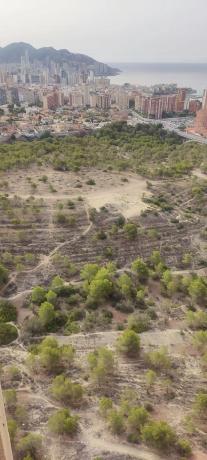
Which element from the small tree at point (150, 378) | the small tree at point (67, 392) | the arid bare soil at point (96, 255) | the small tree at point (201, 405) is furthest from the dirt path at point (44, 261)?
the small tree at point (201, 405)

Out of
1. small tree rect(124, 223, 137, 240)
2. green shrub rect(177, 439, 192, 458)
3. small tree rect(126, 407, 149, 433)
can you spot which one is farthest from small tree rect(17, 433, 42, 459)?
small tree rect(124, 223, 137, 240)

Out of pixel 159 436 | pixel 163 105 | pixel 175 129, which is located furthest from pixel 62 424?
pixel 163 105

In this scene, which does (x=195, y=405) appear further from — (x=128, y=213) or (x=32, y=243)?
(x=128, y=213)

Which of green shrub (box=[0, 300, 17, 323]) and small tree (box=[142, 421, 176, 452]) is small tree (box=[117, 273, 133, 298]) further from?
small tree (box=[142, 421, 176, 452])

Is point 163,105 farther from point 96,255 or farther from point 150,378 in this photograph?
point 150,378

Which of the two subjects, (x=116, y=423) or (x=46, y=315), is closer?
(x=116, y=423)

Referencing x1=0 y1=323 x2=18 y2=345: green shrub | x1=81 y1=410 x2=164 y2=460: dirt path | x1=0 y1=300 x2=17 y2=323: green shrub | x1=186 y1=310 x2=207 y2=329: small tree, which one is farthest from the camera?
x1=0 y1=300 x2=17 y2=323: green shrub
